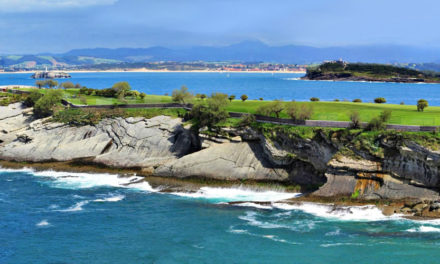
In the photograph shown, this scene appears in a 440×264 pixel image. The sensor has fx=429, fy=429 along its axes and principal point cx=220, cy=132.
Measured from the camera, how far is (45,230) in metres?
38.0

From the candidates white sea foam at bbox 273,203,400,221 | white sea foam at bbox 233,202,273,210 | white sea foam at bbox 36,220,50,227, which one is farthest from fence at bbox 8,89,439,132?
white sea foam at bbox 36,220,50,227

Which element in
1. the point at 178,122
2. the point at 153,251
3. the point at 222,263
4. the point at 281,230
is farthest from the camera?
the point at 178,122

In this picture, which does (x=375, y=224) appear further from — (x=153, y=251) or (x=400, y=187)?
(x=153, y=251)

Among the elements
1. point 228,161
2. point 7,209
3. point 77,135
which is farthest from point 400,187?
point 77,135

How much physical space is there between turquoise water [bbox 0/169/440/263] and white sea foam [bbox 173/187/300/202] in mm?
112

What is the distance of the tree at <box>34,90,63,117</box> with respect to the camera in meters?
72.8

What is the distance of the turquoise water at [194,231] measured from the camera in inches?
1280

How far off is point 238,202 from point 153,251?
13.4 metres

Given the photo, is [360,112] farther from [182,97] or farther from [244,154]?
[182,97]

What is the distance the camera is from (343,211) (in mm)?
41062

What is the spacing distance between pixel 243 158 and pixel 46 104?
38.8 metres

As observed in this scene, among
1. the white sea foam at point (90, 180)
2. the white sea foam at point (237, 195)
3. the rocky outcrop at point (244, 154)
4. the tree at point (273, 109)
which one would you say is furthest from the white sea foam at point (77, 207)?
the tree at point (273, 109)

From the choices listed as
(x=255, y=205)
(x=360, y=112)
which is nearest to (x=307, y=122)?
(x=360, y=112)

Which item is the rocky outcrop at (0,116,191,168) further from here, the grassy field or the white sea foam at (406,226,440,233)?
the white sea foam at (406,226,440,233)
